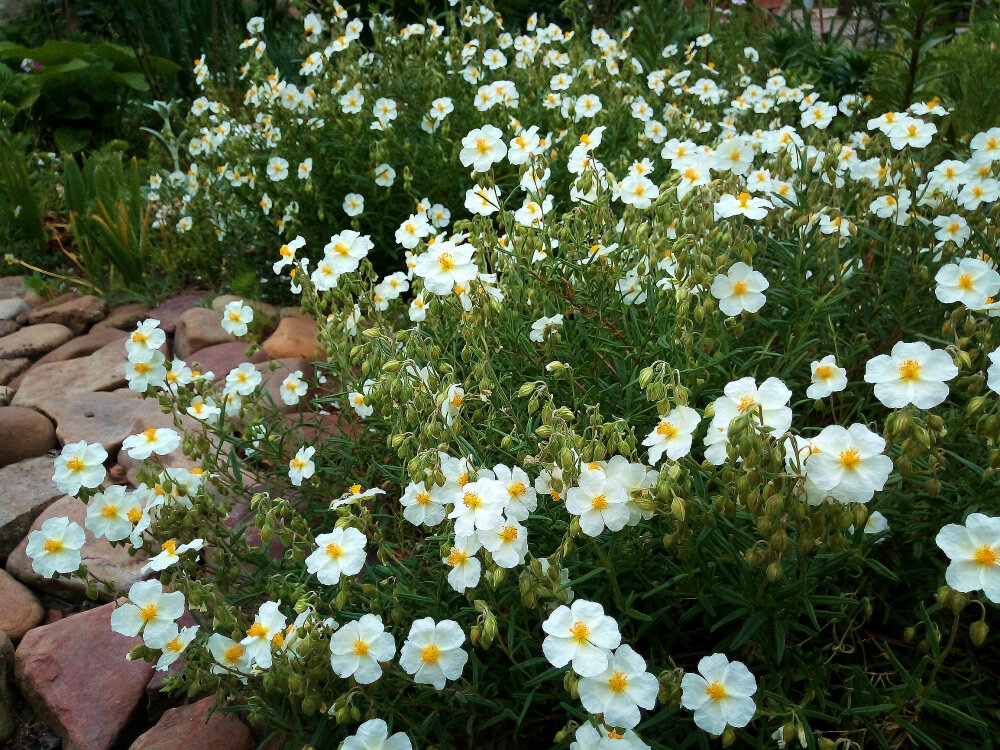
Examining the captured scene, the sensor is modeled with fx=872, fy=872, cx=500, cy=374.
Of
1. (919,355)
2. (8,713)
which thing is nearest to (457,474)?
(919,355)

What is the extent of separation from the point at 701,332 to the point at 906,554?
0.68 metres

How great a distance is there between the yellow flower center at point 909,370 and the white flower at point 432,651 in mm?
884

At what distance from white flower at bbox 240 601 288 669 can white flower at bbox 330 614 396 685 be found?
141 millimetres

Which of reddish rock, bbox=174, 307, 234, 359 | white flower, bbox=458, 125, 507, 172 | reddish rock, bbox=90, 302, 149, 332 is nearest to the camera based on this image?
white flower, bbox=458, 125, 507, 172

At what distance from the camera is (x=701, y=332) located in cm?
214

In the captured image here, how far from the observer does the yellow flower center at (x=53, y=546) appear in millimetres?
1919

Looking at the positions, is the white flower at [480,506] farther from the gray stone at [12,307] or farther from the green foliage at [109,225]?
the gray stone at [12,307]

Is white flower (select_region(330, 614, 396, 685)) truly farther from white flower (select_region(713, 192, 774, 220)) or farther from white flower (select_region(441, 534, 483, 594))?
white flower (select_region(713, 192, 774, 220))

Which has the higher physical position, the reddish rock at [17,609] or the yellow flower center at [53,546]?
the yellow flower center at [53,546]

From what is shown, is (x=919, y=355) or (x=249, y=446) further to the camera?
(x=249, y=446)

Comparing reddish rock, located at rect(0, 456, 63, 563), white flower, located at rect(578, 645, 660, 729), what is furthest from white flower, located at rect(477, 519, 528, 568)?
reddish rock, located at rect(0, 456, 63, 563)

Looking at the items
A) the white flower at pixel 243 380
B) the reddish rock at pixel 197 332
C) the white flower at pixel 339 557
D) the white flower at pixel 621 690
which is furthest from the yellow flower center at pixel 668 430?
the reddish rock at pixel 197 332

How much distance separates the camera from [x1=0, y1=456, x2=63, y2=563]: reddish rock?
269cm

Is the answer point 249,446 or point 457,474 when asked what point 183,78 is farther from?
point 457,474
